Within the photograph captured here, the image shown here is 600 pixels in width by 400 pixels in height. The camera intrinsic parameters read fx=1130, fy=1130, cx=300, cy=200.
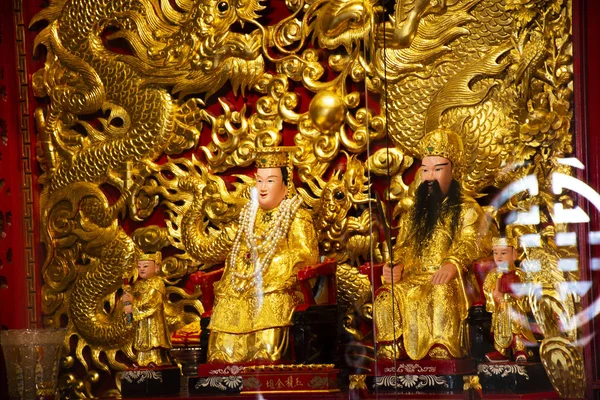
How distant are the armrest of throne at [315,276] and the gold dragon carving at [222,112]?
6.5 inches

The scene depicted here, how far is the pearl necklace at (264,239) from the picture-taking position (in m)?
4.50

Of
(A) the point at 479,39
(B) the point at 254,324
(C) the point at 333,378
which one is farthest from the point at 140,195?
(A) the point at 479,39

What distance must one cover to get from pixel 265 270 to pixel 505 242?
112 centimetres

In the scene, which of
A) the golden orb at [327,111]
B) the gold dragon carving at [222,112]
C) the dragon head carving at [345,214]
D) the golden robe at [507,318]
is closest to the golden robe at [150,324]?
the gold dragon carving at [222,112]

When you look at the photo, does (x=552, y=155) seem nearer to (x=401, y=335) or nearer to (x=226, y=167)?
(x=401, y=335)

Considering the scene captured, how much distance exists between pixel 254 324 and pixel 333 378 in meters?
0.40

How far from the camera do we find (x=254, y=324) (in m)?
4.40

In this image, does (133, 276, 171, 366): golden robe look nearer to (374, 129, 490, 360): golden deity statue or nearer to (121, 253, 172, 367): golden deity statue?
(121, 253, 172, 367): golden deity statue

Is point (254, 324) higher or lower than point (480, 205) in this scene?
lower

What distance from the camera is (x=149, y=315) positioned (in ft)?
15.3

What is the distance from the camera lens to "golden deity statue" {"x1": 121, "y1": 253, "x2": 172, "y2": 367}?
4.65 metres

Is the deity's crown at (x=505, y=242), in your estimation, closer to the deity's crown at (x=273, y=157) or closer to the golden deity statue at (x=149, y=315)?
the deity's crown at (x=273, y=157)

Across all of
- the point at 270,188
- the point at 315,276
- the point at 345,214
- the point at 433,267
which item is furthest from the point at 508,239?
the point at 270,188

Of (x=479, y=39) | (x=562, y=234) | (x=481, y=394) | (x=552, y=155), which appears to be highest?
(x=479, y=39)
